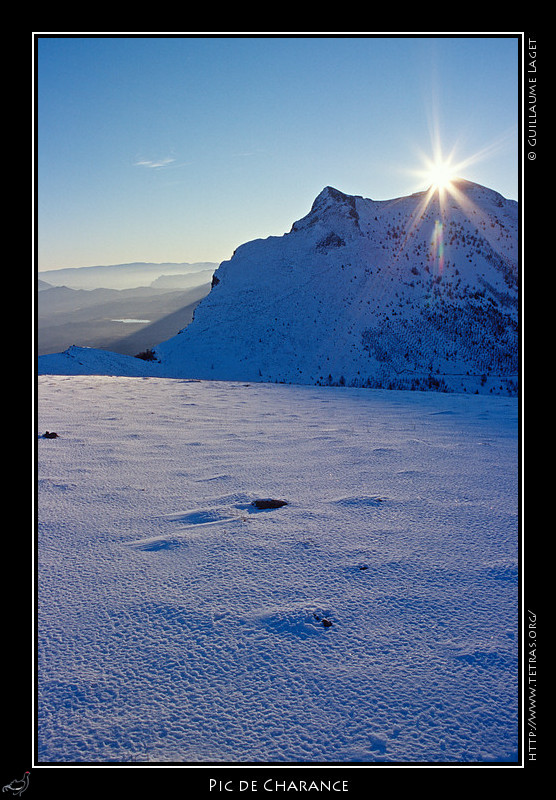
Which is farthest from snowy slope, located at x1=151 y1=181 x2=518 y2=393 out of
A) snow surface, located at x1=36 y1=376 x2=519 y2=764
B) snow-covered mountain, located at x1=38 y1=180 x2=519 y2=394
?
snow surface, located at x1=36 y1=376 x2=519 y2=764
